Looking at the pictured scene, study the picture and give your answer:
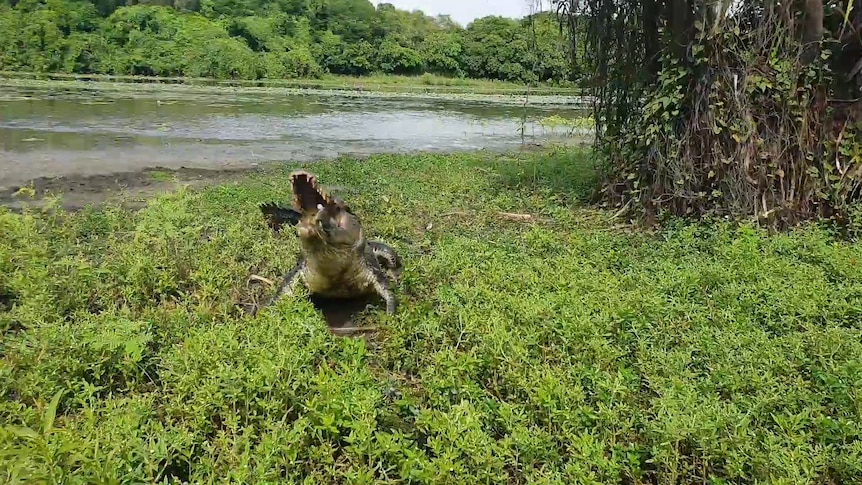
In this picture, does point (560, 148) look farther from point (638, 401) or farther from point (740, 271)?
point (638, 401)

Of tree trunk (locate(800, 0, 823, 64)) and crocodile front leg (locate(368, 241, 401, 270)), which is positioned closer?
crocodile front leg (locate(368, 241, 401, 270))

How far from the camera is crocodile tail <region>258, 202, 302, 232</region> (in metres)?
5.23

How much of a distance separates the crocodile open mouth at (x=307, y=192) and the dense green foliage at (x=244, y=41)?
1172 inches

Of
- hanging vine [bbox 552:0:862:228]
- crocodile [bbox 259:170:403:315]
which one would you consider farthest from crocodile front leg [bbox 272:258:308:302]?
hanging vine [bbox 552:0:862:228]

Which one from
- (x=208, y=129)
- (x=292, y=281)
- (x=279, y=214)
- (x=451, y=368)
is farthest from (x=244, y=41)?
(x=451, y=368)

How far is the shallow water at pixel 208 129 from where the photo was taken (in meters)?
11.5

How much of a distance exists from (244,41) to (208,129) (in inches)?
1674

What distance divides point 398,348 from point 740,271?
2.35 meters

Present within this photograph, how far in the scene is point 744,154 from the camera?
5.89 meters

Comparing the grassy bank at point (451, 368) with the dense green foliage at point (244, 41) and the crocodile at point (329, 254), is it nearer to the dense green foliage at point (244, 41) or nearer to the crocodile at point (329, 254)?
the crocodile at point (329, 254)

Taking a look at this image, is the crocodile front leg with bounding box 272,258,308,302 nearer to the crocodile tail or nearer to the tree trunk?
the crocodile tail

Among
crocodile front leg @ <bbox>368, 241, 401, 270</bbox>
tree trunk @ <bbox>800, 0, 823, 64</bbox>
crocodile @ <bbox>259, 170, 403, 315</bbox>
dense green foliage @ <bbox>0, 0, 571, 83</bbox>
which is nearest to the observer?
crocodile @ <bbox>259, 170, 403, 315</bbox>

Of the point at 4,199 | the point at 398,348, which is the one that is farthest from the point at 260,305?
the point at 4,199

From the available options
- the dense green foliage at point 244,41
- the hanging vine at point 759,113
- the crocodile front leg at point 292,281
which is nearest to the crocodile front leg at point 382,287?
the crocodile front leg at point 292,281
